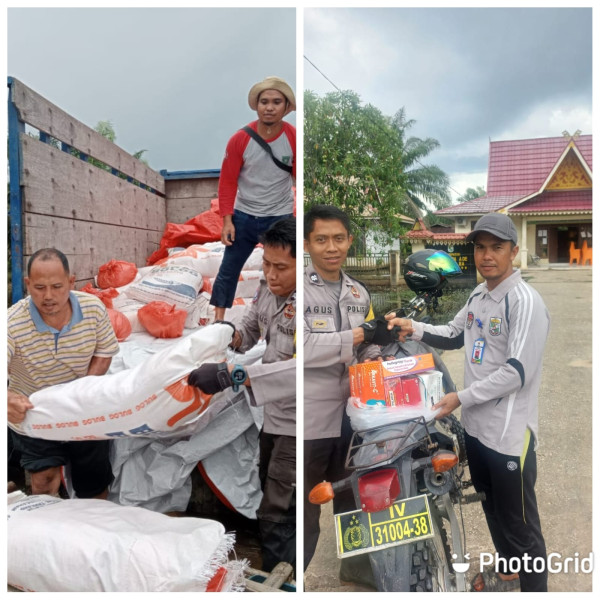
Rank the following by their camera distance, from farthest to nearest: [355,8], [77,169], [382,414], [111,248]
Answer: [111,248] → [77,169] → [355,8] → [382,414]

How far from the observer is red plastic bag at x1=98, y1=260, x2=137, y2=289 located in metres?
2.17

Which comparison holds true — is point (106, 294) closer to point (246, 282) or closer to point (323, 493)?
point (246, 282)

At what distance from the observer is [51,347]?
5.97ft

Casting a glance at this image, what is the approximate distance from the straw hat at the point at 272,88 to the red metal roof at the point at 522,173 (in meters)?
0.63

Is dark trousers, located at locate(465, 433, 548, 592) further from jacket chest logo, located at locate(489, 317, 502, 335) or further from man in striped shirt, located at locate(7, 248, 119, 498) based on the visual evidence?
man in striped shirt, located at locate(7, 248, 119, 498)

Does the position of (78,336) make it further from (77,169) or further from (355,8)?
(355,8)

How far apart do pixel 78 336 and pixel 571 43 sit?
1867 mm

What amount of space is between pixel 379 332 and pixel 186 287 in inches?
36.2

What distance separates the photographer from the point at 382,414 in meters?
1.65

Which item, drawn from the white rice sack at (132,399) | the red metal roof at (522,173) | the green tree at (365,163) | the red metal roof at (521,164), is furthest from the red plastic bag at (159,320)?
the red metal roof at (521,164)

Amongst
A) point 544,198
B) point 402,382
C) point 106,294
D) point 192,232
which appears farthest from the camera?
point 192,232

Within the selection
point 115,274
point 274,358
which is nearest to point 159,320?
point 115,274

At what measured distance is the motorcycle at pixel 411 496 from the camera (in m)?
1.61

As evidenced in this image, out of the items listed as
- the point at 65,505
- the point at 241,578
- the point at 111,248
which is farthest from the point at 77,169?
the point at 241,578
